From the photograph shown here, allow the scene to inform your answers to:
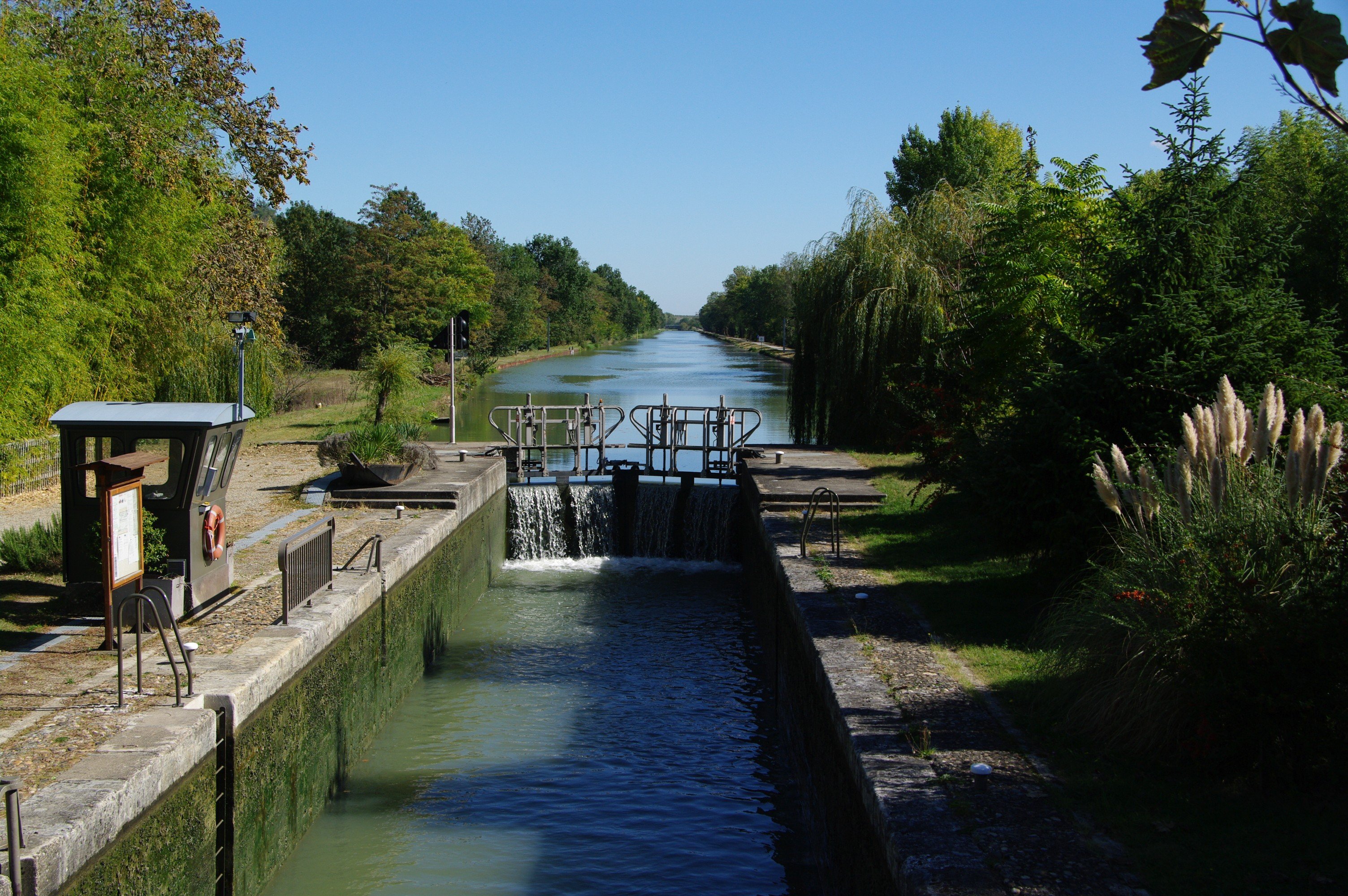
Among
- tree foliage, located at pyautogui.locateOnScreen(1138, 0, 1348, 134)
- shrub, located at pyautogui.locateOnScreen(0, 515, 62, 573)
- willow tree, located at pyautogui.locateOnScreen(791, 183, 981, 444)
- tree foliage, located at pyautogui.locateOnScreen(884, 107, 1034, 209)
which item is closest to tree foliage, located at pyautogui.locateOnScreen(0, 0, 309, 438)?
shrub, located at pyautogui.locateOnScreen(0, 515, 62, 573)

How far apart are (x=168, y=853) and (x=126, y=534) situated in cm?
A: 254

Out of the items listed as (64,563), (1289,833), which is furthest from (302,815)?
(1289,833)

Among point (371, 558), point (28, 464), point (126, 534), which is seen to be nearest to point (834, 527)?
point (371, 558)

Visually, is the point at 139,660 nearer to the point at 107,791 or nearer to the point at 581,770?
the point at 107,791

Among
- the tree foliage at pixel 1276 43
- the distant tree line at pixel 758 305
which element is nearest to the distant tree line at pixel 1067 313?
the tree foliage at pixel 1276 43

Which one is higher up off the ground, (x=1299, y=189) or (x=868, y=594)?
(x=1299, y=189)

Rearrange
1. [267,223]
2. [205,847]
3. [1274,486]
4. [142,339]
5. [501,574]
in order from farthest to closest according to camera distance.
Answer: [267,223], [142,339], [501,574], [1274,486], [205,847]

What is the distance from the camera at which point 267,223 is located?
27391 millimetres

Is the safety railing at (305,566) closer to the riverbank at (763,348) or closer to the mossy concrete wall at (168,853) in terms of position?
the mossy concrete wall at (168,853)

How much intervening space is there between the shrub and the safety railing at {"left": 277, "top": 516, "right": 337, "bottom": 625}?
2.63 meters

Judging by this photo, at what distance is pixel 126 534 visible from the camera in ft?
22.7

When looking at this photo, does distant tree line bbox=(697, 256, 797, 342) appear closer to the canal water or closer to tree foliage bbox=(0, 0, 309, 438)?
the canal water

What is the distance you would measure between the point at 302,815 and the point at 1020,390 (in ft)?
20.6

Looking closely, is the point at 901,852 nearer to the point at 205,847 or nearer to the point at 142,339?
the point at 205,847
